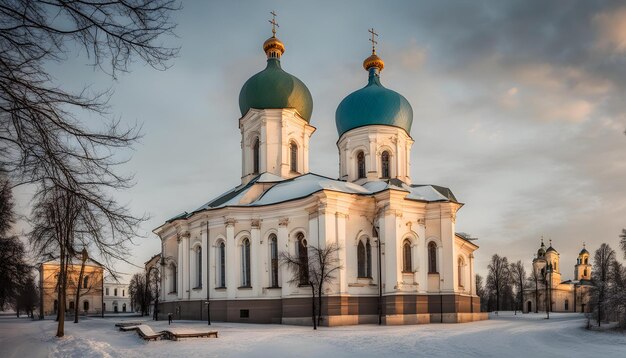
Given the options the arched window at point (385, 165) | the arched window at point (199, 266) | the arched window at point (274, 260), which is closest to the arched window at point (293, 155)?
the arched window at point (385, 165)

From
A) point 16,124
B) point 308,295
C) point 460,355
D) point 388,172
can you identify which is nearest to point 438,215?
point 388,172

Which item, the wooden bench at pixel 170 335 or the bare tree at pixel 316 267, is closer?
the wooden bench at pixel 170 335

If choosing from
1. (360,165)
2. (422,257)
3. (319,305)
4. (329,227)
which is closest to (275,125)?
(360,165)

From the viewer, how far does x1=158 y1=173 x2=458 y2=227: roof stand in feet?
117

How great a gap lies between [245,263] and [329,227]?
299 inches

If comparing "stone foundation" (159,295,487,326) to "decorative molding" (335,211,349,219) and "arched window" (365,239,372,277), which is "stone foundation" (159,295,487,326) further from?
"decorative molding" (335,211,349,219)

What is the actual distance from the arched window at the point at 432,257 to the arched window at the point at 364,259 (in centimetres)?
507

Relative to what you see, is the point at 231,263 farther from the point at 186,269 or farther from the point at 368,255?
the point at 368,255

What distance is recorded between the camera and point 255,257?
35844 millimetres

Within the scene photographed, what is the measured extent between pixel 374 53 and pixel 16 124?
1624 inches

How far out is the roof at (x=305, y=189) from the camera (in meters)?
35.6

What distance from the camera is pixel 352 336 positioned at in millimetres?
23281

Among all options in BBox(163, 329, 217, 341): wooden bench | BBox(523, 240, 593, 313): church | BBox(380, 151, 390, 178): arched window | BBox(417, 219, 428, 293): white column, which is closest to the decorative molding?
BBox(417, 219, 428, 293): white column

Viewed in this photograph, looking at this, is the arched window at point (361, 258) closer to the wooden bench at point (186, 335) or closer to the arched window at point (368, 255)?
the arched window at point (368, 255)
